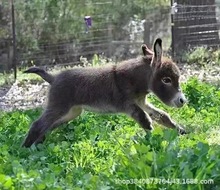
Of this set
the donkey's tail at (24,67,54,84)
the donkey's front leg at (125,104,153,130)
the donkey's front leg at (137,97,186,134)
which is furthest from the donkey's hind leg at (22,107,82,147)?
the donkey's front leg at (137,97,186,134)

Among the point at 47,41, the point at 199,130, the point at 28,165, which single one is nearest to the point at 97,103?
the point at 199,130

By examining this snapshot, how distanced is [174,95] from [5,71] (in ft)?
29.6

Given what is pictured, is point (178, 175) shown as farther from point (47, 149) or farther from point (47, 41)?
point (47, 41)

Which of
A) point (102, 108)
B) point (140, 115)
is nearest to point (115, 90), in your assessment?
point (102, 108)

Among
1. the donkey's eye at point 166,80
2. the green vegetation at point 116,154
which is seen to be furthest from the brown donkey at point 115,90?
the green vegetation at point 116,154

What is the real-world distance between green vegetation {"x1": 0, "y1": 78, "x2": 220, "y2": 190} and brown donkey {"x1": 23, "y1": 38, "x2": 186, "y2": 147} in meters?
0.23

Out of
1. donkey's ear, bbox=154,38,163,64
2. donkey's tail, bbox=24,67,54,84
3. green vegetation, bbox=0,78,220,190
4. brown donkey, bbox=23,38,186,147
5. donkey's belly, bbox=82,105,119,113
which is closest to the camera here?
green vegetation, bbox=0,78,220,190

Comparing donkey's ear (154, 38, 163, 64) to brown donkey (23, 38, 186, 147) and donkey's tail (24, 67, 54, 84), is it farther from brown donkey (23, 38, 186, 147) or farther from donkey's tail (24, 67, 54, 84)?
donkey's tail (24, 67, 54, 84)

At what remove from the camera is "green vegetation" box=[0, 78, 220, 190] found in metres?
4.68

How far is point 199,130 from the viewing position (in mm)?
7809

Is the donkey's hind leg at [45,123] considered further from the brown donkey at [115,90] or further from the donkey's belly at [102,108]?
the donkey's belly at [102,108]

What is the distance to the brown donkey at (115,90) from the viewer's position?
7.70m

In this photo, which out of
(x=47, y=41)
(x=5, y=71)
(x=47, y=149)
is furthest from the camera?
(x=47, y=41)

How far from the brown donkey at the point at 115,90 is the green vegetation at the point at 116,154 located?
0.23m
